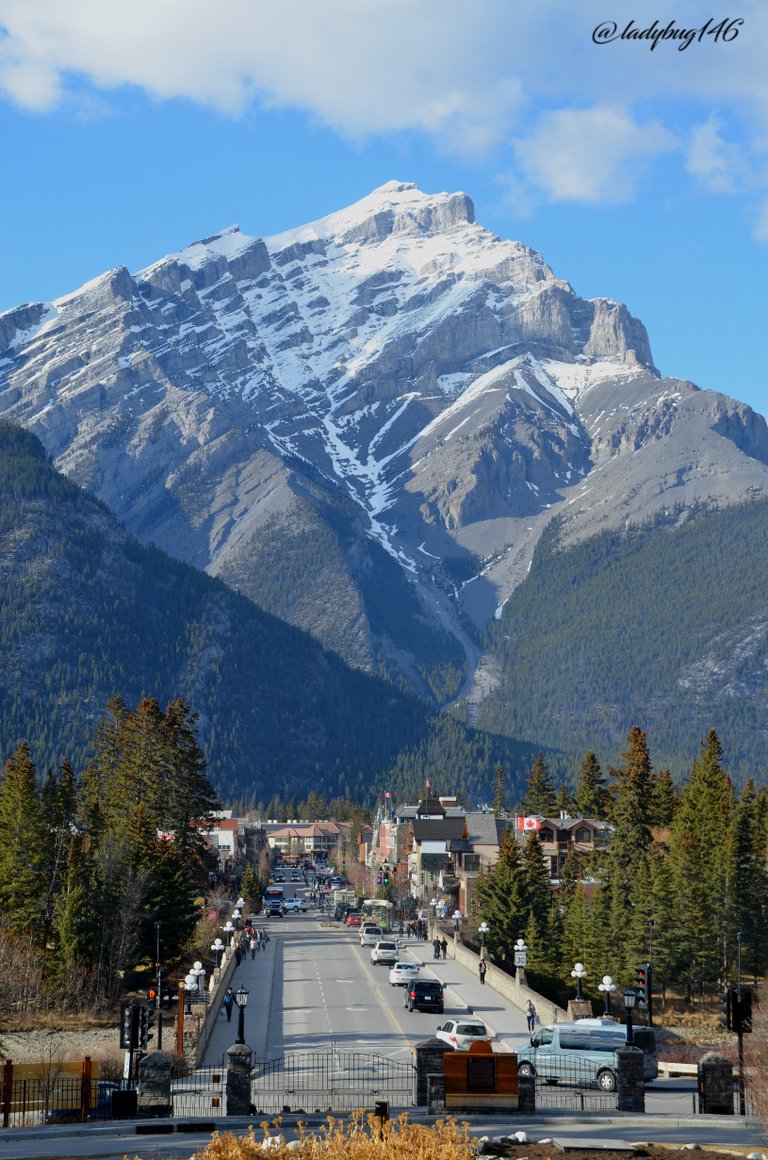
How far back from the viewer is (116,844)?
85500mm

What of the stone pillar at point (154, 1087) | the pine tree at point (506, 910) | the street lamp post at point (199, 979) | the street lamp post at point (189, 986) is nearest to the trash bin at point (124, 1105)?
the stone pillar at point (154, 1087)

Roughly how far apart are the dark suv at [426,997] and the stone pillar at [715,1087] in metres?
28.4

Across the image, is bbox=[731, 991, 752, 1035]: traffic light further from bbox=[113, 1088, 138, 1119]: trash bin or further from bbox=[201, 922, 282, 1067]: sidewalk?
bbox=[201, 922, 282, 1067]: sidewalk

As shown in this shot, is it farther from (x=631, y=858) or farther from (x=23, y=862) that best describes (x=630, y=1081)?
(x=631, y=858)

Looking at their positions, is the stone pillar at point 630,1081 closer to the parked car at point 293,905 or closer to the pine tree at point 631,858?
the pine tree at point 631,858

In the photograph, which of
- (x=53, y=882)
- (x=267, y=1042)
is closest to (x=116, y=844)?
(x=53, y=882)

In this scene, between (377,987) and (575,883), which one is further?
(575,883)

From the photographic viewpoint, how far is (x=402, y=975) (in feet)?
262

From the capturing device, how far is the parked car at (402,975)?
79750mm

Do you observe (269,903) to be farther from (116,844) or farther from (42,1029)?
(42,1029)

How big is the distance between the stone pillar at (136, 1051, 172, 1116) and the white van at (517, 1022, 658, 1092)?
457 inches

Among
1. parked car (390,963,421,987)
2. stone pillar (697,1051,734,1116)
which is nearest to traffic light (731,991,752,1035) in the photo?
stone pillar (697,1051,734,1116)

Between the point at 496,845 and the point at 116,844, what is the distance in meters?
75.0

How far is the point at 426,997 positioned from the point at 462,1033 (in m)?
14.6
